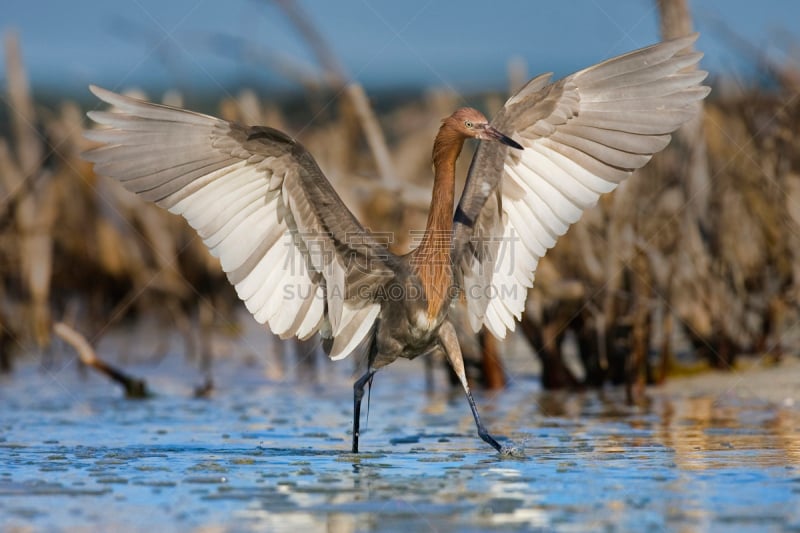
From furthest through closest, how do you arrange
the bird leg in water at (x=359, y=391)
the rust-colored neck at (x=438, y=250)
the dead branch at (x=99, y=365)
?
1. the dead branch at (x=99, y=365)
2. the bird leg in water at (x=359, y=391)
3. the rust-colored neck at (x=438, y=250)

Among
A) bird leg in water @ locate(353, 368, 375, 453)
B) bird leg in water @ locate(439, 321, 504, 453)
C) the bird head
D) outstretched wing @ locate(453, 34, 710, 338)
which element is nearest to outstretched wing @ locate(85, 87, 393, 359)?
bird leg in water @ locate(353, 368, 375, 453)

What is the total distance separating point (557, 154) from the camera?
24.9 feet

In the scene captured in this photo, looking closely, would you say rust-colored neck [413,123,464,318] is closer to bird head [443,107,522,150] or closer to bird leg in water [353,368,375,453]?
bird head [443,107,522,150]

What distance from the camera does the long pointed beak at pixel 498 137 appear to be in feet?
23.0

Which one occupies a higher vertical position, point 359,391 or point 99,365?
point 99,365

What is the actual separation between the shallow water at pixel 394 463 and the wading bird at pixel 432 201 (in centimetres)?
65

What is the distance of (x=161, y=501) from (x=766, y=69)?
605 cm

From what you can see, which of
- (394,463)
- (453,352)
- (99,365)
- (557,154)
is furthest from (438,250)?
(99,365)

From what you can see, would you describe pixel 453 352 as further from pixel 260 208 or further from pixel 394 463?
pixel 260 208

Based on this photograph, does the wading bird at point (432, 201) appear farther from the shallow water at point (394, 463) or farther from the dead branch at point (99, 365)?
the dead branch at point (99, 365)

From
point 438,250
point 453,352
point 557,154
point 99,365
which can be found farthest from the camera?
point 99,365

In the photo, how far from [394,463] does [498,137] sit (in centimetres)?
194

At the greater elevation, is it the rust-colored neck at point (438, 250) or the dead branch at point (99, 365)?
the rust-colored neck at point (438, 250)

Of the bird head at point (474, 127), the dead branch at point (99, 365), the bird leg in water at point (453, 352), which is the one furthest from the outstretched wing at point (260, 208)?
the dead branch at point (99, 365)
